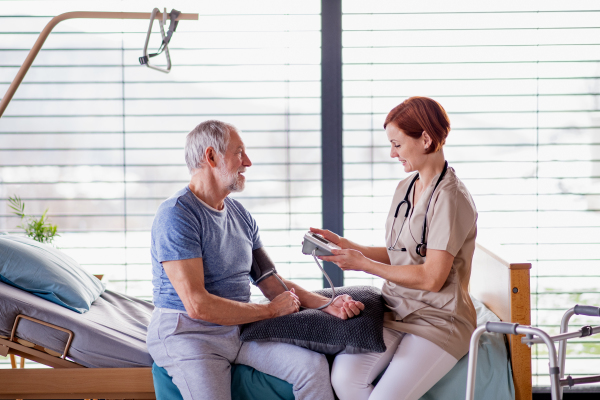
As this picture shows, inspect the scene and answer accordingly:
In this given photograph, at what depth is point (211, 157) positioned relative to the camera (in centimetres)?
193

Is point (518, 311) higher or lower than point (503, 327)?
lower

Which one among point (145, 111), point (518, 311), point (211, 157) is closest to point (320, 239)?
point (211, 157)

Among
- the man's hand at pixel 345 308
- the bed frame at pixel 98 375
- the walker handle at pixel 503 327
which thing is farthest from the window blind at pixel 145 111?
the walker handle at pixel 503 327

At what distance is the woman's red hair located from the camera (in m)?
1.87

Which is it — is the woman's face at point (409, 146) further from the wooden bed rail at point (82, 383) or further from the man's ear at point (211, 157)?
the wooden bed rail at point (82, 383)

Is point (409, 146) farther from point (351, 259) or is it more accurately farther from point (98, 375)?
point (98, 375)

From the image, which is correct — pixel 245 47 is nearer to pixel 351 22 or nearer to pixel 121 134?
pixel 351 22

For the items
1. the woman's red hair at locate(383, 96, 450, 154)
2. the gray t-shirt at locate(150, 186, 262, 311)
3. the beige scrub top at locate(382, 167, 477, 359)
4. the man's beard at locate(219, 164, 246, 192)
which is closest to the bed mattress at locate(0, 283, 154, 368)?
the gray t-shirt at locate(150, 186, 262, 311)

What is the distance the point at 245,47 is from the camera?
308 centimetres

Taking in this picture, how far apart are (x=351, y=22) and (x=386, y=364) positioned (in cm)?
202

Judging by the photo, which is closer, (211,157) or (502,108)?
(211,157)

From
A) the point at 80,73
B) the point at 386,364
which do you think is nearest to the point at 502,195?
the point at 386,364

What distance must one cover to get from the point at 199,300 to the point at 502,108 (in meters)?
2.21

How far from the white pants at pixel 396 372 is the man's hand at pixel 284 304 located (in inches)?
10.2
